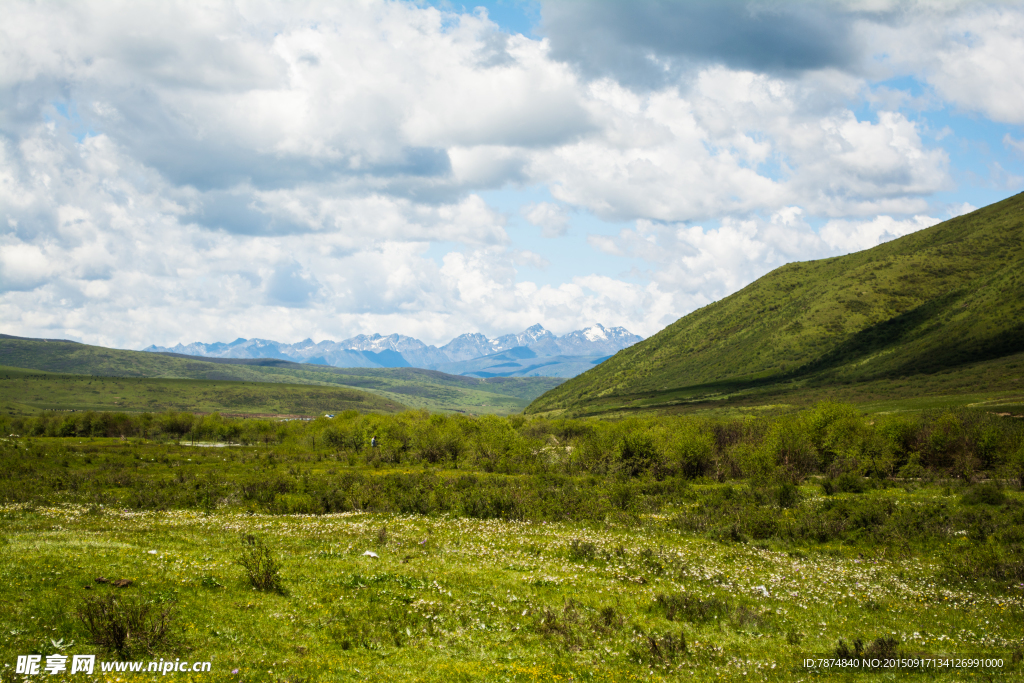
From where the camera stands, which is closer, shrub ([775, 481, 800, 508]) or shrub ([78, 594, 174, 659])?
shrub ([78, 594, 174, 659])

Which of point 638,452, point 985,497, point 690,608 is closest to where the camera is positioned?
point 690,608

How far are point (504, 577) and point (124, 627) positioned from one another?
12544 millimetres

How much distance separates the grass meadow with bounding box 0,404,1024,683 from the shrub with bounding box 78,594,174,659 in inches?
1.9

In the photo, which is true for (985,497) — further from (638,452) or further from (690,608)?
(638,452)

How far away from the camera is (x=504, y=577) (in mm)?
20641

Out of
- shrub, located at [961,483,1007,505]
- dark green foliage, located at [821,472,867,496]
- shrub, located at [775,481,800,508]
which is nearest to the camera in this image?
shrub, located at [961,483,1007,505]

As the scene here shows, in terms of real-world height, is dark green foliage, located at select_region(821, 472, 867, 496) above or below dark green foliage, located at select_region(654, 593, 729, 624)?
below

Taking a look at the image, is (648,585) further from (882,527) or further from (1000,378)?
(1000,378)

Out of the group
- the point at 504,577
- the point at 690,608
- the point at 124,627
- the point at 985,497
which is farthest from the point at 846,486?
the point at 124,627

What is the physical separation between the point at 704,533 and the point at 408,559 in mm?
19139

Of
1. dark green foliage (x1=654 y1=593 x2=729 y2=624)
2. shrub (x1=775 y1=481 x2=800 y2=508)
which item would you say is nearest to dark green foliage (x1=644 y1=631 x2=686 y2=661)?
dark green foliage (x1=654 y1=593 x2=729 y2=624)

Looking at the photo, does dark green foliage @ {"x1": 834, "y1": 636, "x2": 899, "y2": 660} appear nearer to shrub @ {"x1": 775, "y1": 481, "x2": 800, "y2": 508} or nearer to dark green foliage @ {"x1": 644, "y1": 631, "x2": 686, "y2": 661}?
dark green foliage @ {"x1": 644, "y1": 631, "x2": 686, "y2": 661}

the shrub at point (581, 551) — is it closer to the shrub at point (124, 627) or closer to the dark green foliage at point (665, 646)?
Result: the dark green foliage at point (665, 646)

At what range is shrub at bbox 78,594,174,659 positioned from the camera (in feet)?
36.8
